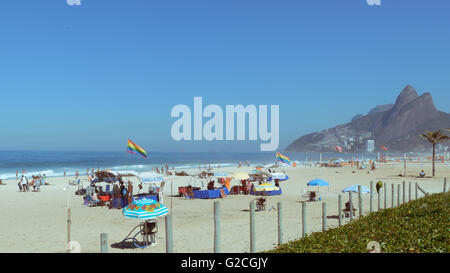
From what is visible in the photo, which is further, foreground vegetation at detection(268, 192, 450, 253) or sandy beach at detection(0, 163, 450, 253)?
sandy beach at detection(0, 163, 450, 253)

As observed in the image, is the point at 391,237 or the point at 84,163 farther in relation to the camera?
the point at 84,163

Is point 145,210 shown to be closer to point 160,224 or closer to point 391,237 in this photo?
point 160,224

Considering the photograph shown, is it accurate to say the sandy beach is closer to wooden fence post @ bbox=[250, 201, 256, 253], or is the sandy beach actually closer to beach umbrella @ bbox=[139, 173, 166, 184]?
beach umbrella @ bbox=[139, 173, 166, 184]

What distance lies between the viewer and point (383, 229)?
8586 mm

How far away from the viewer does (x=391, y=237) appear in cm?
755

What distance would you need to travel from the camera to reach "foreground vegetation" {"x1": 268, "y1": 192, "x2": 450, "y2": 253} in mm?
6680

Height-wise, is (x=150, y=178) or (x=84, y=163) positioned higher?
(x=150, y=178)

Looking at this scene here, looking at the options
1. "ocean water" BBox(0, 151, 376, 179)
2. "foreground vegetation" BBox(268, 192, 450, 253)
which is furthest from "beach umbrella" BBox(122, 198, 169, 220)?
"ocean water" BBox(0, 151, 376, 179)

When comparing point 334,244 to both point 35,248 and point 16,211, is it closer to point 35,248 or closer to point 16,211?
point 35,248

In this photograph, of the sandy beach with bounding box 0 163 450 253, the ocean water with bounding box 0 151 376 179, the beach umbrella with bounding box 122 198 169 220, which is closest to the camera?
the beach umbrella with bounding box 122 198 169 220

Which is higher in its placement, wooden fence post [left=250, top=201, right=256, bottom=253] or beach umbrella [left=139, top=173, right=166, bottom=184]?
wooden fence post [left=250, top=201, right=256, bottom=253]

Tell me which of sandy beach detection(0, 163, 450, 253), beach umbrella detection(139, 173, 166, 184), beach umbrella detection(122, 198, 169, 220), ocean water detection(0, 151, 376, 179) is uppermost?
beach umbrella detection(122, 198, 169, 220)

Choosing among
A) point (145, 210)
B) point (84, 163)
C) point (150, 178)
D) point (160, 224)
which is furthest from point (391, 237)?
point (84, 163)
